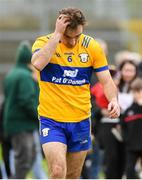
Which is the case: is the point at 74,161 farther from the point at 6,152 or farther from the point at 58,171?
the point at 6,152

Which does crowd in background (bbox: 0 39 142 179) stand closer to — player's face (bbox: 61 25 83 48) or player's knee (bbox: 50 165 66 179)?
player's face (bbox: 61 25 83 48)

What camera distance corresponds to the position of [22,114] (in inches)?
518

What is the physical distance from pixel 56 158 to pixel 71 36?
1.30 meters

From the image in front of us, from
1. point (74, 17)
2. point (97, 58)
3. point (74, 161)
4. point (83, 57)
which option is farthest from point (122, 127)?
point (74, 17)

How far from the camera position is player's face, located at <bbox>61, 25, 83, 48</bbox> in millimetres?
9227

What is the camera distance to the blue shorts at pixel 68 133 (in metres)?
9.37

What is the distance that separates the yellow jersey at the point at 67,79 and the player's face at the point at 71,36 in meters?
0.05

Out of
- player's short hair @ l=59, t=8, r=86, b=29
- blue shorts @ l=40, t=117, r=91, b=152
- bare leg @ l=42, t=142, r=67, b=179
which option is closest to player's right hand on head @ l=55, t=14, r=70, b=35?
player's short hair @ l=59, t=8, r=86, b=29

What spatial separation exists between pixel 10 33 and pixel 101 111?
14257 mm

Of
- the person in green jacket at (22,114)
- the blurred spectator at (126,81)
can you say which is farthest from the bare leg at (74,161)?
the blurred spectator at (126,81)

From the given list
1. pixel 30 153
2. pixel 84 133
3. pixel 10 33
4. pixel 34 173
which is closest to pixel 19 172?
pixel 30 153

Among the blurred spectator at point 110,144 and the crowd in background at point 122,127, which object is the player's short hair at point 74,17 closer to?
the crowd in background at point 122,127

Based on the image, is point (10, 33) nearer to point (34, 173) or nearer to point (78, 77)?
point (34, 173)

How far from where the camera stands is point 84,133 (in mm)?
9602
